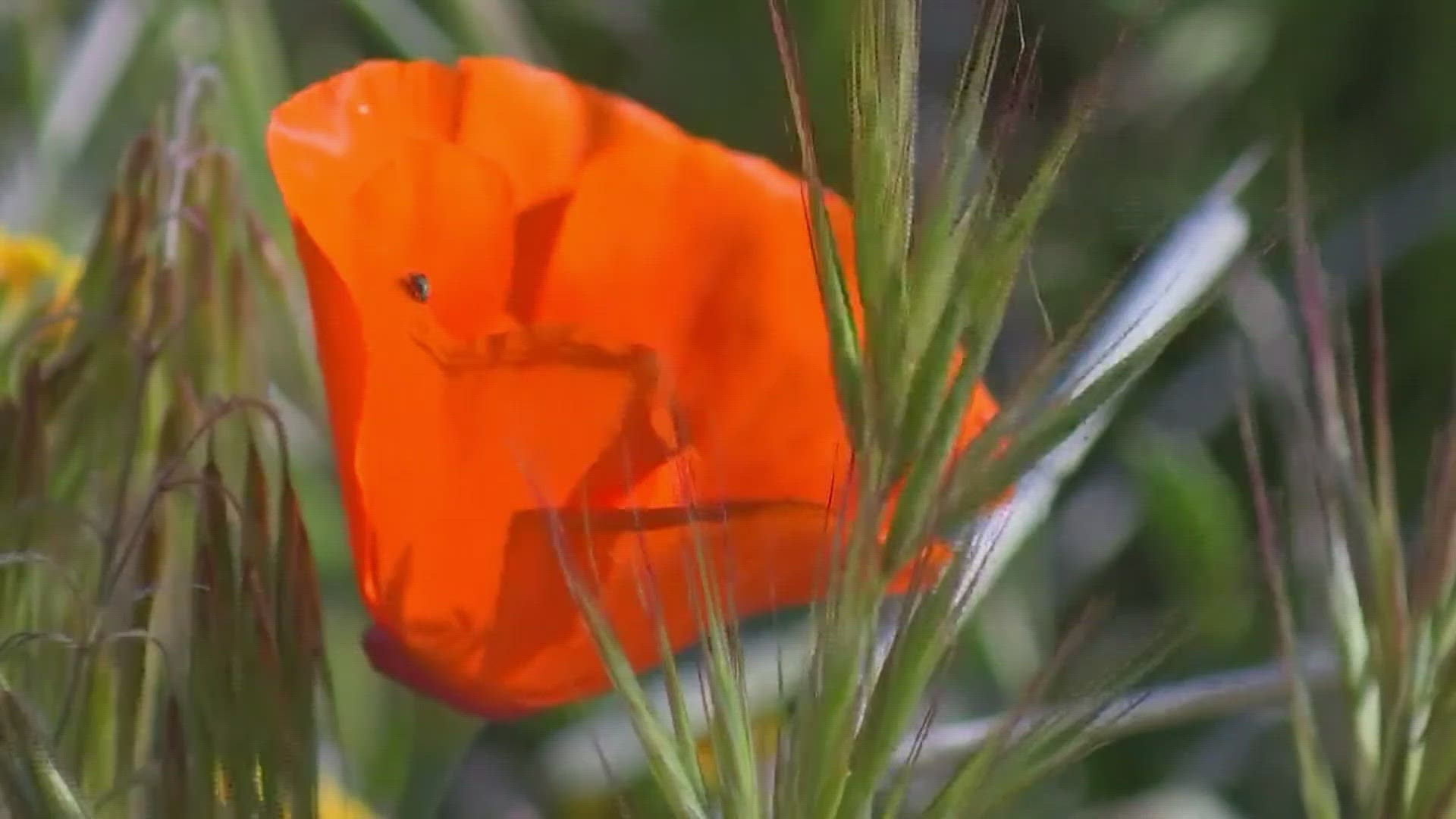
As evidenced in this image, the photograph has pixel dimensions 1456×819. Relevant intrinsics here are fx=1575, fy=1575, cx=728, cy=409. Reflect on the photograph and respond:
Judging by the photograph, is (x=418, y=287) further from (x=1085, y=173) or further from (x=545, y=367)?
(x=1085, y=173)

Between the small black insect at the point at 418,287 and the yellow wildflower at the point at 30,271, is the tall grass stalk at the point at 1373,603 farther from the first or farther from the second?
the yellow wildflower at the point at 30,271

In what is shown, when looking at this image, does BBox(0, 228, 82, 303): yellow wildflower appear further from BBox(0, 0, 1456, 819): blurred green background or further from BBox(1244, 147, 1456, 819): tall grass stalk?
BBox(1244, 147, 1456, 819): tall grass stalk

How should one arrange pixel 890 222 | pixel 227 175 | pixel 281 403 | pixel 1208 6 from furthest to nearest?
1. pixel 1208 6
2. pixel 281 403
3. pixel 227 175
4. pixel 890 222

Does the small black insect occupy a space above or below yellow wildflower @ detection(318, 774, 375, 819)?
above

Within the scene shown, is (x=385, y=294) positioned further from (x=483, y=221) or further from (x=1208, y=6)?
(x=1208, y=6)

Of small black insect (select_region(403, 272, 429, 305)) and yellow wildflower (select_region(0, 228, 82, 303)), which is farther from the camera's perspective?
yellow wildflower (select_region(0, 228, 82, 303))

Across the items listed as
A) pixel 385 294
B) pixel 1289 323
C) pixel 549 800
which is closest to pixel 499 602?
pixel 385 294

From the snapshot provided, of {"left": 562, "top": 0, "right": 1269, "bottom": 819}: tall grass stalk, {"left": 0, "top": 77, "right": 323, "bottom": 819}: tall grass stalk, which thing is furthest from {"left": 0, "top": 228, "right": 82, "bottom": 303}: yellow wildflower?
{"left": 562, "top": 0, "right": 1269, "bottom": 819}: tall grass stalk
